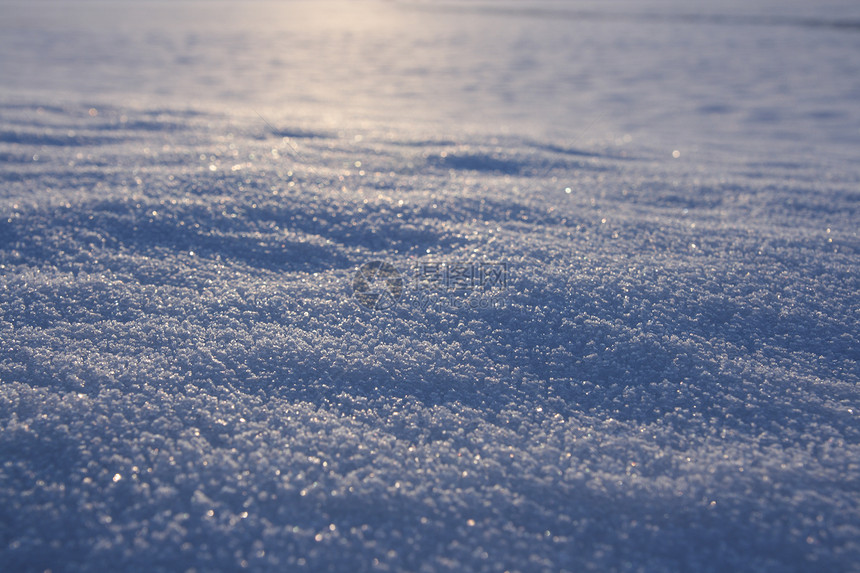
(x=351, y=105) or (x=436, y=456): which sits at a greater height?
(x=351, y=105)

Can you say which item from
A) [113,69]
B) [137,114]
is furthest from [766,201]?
[113,69]

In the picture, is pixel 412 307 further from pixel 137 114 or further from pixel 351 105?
pixel 351 105

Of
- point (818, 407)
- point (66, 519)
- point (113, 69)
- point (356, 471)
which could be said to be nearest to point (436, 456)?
point (356, 471)

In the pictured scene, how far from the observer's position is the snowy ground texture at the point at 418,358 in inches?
24.0

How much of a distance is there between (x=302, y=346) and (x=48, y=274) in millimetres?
567

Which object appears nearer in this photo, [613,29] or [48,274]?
[48,274]

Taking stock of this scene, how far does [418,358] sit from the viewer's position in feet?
2.85

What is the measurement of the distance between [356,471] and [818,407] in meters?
0.66

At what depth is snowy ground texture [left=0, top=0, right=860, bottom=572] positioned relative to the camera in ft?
2.00

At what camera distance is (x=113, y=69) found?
16.0 feet

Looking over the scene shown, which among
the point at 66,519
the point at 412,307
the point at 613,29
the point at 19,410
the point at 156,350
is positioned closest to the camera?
the point at 66,519

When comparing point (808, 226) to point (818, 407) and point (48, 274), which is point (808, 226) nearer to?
point (818, 407)

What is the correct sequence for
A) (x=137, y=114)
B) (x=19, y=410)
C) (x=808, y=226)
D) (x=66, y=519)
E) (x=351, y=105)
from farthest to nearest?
1. (x=351, y=105)
2. (x=137, y=114)
3. (x=808, y=226)
4. (x=19, y=410)
5. (x=66, y=519)

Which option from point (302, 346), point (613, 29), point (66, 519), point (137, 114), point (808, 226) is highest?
point (613, 29)
